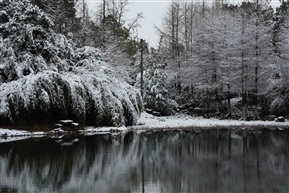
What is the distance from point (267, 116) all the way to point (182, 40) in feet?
57.1

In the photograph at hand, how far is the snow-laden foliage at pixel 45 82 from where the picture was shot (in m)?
16.9

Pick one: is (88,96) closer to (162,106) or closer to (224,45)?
(162,106)

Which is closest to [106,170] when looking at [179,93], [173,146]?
[173,146]

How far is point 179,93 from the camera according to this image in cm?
3875

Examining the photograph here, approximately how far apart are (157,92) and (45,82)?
1554cm

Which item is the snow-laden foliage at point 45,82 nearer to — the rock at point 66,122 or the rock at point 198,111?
the rock at point 66,122

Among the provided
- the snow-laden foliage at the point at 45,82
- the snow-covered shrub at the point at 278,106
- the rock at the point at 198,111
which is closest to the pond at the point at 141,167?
the snow-laden foliage at the point at 45,82

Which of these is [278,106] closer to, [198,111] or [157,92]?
[198,111]

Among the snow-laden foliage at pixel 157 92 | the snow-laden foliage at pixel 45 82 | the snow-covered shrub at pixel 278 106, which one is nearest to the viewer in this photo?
the snow-laden foliage at pixel 45 82

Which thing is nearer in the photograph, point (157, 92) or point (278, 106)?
point (278, 106)

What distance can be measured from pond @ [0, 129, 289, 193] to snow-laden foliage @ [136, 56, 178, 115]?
1832cm

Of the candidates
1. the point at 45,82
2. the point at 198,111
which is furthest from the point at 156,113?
the point at 45,82

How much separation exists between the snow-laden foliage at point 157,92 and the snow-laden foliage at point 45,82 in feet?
31.6

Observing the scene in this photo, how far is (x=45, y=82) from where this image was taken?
17328 millimetres
